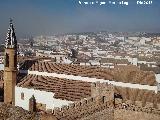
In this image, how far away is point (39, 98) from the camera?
27219 mm

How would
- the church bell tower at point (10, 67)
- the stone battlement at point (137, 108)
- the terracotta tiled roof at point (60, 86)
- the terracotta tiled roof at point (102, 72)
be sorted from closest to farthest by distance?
the stone battlement at point (137, 108), the terracotta tiled roof at point (60, 86), the terracotta tiled roof at point (102, 72), the church bell tower at point (10, 67)

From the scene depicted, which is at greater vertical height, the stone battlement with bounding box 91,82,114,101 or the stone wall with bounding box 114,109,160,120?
the stone battlement with bounding box 91,82,114,101

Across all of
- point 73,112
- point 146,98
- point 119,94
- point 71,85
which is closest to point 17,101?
point 71,85

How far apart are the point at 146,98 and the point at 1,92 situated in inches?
583

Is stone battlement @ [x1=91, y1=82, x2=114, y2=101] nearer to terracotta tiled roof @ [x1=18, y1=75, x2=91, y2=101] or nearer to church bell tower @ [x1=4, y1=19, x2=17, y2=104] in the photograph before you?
terracotta tiled roof @ [x1=18, y1=75, x2=91, y2=101]

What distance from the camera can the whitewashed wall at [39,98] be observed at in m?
25.6

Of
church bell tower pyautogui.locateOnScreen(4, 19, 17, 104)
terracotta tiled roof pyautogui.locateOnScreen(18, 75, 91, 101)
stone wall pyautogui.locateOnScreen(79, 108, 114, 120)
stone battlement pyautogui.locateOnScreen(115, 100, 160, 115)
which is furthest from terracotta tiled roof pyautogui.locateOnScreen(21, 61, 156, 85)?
stone wall pyautogui.locateOnScreen(79, 108, 114, 120)

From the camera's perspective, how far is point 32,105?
27.5m

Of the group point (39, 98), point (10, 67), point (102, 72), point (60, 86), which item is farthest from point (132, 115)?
point (10, 67)

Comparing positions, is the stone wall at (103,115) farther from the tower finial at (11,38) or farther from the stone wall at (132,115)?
the tower finial at (11,38)

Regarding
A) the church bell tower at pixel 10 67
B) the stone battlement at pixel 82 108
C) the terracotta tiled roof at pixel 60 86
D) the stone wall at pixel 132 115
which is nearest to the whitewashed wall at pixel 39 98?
the terracotta tiled roof at pixel 60 86

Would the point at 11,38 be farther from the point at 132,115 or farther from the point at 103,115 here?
the point at 132,115

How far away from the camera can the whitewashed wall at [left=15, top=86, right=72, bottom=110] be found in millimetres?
25641

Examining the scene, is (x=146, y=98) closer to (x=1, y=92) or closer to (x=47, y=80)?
(x=47, y=80)
